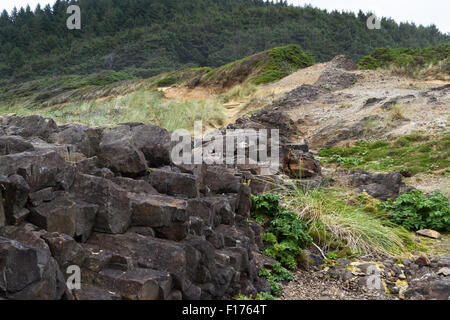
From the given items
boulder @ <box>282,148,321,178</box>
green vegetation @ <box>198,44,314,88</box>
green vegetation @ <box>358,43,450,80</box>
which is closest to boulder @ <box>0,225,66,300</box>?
boulder @ <box>282,148,321,178</box>

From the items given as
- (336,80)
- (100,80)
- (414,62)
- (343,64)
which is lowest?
(336,80)

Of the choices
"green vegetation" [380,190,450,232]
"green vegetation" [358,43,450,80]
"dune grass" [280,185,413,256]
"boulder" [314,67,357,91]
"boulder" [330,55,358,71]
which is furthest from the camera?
"boulder" [330,55,358,71]

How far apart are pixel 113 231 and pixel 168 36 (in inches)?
2458

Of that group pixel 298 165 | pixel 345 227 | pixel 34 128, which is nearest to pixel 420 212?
pixel 345 227

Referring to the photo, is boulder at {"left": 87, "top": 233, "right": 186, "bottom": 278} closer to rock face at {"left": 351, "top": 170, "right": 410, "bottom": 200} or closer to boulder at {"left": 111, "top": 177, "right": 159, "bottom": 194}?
boulder at {"left": 111, "top": 177, "right": 159, "bottom": 194}

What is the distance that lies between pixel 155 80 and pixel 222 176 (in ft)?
95.6

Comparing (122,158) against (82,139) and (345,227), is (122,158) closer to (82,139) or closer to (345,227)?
(82,139)

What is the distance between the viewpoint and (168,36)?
62188mm

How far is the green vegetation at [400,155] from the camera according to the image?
818 cm

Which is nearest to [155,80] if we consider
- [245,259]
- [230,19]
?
[245,259]

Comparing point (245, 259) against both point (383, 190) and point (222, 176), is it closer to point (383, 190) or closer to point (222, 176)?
point (222, 176)

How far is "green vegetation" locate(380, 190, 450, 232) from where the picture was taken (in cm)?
537

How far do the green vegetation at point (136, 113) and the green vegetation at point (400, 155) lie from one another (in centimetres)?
414

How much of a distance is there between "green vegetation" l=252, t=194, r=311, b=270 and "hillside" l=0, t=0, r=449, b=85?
160ft
